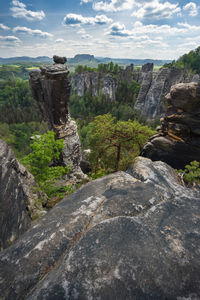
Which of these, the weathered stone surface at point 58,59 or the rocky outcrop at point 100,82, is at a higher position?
the weathered stone surface at point 58,59

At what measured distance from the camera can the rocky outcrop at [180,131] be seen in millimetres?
14422

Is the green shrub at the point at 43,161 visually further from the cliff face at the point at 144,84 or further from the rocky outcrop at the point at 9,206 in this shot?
the cliff face at the point at 144,84

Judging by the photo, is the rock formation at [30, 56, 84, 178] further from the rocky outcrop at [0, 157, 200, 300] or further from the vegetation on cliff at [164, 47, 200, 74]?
the vegetation on cliff at [164, 47, 200, 74]

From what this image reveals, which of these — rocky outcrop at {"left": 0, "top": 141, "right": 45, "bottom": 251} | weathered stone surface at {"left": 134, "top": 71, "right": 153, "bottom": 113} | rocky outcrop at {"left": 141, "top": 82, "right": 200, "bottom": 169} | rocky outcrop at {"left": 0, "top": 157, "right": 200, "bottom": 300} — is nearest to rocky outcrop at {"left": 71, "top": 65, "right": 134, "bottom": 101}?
weathered stone surface at {"left": 134, "top": 71, "right": 153, "bottom": 113}

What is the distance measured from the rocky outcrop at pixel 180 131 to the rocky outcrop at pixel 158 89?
215ft

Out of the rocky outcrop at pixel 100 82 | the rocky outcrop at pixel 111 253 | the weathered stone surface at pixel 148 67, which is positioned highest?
the weathered stone surface at pixel 148 67

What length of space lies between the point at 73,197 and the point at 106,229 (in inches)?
109

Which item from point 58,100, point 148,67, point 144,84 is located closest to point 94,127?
point 58,100

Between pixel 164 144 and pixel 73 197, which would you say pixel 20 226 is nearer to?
pixel 73 197

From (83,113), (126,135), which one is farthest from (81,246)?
(83,113)

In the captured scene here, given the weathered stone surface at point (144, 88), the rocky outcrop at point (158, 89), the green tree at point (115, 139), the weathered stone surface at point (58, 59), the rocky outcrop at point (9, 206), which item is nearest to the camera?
the rocky outcrop at point (9, 206)

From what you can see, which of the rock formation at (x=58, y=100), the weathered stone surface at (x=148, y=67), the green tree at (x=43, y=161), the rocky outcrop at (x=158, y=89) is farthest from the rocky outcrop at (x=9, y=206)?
the weathered stone surface at (x=148, y=67)

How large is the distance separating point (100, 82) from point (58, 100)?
103 meters

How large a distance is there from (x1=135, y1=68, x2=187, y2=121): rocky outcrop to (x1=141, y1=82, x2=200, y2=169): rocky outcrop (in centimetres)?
6540
